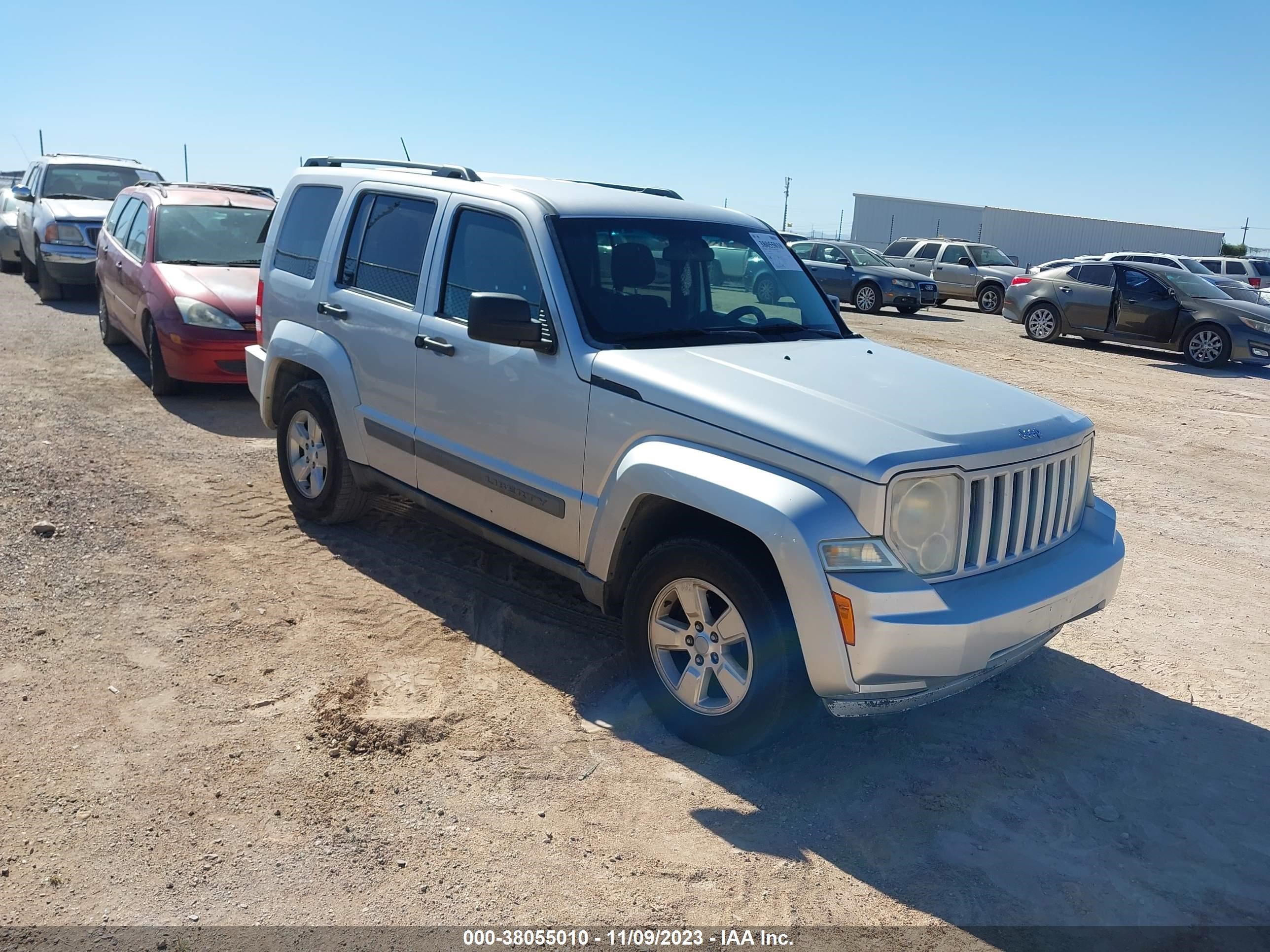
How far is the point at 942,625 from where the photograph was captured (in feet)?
10.7

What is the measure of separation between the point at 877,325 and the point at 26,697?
17.6 metres

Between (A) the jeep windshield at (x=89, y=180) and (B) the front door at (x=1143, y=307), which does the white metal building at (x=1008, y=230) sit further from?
(A) the jeep windshield at (x=89, y=180)

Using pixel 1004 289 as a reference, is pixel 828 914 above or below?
below

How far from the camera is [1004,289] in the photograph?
950 inches

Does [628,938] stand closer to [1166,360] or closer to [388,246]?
[388,246]

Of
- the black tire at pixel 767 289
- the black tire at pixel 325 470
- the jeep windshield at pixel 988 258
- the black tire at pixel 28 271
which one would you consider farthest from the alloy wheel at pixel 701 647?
the jeep windshield at pixel 988 258

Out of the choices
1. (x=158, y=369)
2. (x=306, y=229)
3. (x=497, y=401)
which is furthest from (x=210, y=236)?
(x=497, y=401)

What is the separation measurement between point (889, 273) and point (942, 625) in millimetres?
19986

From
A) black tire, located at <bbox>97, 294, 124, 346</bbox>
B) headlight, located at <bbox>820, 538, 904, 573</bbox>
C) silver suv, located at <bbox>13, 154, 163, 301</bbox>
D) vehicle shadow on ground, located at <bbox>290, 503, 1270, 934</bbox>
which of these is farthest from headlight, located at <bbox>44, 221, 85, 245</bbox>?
headlight, located at <bbox>820, 538, 904, 573</bbox>

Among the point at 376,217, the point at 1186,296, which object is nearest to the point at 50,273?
the point at 376,217

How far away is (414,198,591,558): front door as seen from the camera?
4188 millimetres

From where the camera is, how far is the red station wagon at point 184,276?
8.45 m

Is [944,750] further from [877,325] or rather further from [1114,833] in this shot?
[877,325]

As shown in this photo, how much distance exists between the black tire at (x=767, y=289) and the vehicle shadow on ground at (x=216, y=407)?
4.24m
